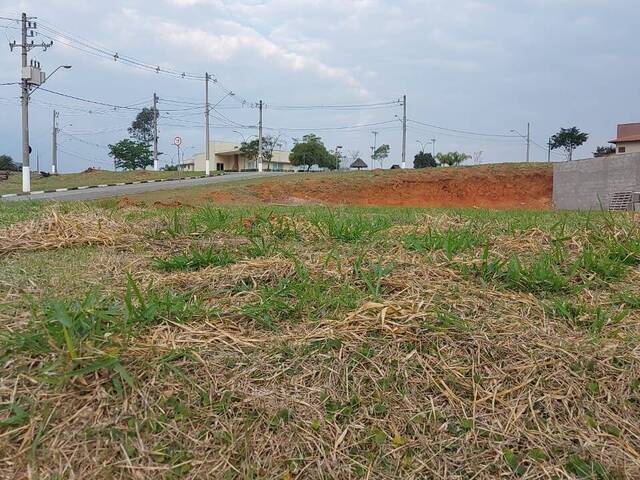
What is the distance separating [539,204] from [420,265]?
75.4 feet

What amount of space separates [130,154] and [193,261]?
64.1 metres

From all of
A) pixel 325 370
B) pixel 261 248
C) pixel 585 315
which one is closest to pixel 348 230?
pixel 261 248

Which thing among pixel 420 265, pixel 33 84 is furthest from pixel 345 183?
pixel 420 265

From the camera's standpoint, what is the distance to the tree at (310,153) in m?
62.3

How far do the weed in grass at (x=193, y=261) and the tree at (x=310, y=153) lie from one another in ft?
196

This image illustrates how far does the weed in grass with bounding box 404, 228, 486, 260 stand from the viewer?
135 inches

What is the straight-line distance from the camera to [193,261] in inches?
128

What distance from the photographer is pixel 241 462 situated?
1763mm

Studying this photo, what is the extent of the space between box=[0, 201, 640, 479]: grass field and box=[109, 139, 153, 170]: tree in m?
63.8

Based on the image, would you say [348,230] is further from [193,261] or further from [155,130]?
[155,130]

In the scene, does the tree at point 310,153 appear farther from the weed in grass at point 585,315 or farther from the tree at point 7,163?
the weed in grass at point 585,315

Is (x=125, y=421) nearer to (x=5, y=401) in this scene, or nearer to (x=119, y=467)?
(x=119, y=467)

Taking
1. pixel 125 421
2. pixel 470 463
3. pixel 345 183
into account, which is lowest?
pixel 470 463

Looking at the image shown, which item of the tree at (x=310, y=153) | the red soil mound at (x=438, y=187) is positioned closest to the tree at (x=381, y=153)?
the tree at (x=310, y=153)
